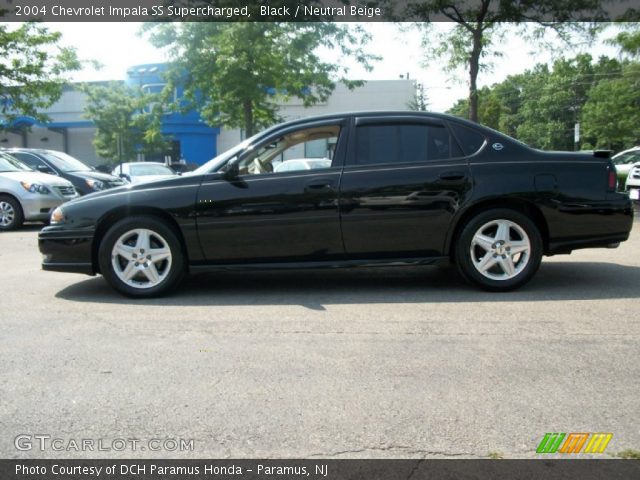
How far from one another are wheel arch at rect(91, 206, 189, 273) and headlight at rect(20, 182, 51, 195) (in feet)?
23.0

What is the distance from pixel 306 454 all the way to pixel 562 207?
12.4 feet

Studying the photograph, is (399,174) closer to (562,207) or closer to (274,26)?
(562,207)

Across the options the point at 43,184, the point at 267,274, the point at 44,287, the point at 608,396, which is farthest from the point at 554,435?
the point at 43,184

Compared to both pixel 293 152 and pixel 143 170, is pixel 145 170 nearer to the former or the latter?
pixel 143 170

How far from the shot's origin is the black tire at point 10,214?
11.5 m

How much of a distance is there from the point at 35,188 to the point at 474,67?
11.2m

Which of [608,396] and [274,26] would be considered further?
[274,26]

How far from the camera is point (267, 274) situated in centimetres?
648

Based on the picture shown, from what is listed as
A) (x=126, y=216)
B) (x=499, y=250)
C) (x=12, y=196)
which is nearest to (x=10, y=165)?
(x=12, y=196)

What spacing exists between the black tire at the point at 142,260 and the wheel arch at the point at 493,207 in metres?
2.43

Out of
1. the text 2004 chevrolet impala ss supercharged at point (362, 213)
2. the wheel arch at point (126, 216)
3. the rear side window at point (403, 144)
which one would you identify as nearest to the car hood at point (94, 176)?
the text 2004 chevrolet impala ss supercharged at point (362, 213)

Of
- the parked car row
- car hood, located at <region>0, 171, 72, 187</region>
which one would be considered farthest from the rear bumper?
car hood, located at <region>0, 171, 72, 187</region>

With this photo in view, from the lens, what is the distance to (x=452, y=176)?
17.6 ft

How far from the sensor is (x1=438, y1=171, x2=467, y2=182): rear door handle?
5348 millimetres
